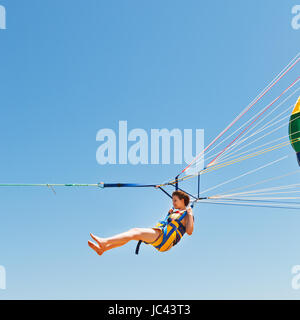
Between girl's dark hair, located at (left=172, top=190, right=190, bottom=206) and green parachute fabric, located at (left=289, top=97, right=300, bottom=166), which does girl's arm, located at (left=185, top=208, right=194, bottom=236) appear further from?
green parachute fabric, located at (left=289, top=97, right=300, bottom=166)

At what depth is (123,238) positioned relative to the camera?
5480mm

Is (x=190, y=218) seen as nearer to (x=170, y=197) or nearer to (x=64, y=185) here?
(x=170, y=197)

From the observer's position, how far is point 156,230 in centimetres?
626

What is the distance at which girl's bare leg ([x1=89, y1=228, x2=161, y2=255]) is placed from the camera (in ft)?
17.2

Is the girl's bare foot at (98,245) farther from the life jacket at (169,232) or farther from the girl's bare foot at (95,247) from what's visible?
the life jacket at (169,232)

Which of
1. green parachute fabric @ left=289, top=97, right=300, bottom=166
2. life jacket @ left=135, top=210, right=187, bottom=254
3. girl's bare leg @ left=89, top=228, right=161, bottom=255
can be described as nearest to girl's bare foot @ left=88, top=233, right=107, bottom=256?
girl's bare leg @ left=89, top=228, right=161, bottom=255

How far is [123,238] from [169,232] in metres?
1.24

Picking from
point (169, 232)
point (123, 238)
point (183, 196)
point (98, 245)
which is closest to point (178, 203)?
point (183, 196)

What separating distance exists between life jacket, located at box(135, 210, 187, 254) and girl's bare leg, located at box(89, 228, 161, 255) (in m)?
0.20

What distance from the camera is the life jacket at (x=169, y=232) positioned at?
6.36 meters

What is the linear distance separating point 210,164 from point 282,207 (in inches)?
61.0

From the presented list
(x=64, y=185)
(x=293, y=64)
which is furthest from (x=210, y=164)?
(x=64, y=185)

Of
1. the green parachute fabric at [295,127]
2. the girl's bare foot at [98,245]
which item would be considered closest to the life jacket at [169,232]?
the girl's bare foot at [98,245]

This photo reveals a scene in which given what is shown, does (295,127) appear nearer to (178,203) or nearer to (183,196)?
(183,196)
